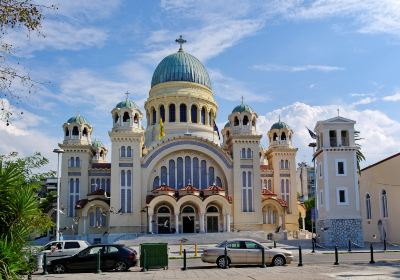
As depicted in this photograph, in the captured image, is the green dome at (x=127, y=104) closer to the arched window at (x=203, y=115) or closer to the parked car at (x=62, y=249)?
the arched window at (x=203, y=115)

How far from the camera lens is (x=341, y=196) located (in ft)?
151

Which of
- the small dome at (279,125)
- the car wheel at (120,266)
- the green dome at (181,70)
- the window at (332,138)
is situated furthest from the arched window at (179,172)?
the car wheel at (120,266)

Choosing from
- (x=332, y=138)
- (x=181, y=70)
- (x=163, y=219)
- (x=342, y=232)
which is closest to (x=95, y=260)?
(x=342, y=232)

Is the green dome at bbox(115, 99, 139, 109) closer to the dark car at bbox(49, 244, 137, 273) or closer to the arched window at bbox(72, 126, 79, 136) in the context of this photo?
the arched window at bbox(72, 126, 79, 136)

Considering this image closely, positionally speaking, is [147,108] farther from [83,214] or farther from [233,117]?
[83,214]

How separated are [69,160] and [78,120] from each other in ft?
17.6

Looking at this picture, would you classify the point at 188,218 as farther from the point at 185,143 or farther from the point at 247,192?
the point at 185,143

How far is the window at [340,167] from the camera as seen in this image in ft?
152

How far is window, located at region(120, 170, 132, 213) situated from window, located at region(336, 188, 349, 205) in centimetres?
2351

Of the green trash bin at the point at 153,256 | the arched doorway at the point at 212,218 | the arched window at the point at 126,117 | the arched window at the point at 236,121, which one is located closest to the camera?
the green trash bin at the point at 153,256

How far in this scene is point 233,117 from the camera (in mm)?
64312

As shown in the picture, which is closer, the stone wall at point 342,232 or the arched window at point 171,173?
the stone wall at point 342,232

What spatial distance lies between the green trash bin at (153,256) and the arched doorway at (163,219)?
34327 millimetres

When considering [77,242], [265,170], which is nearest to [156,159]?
[265,170]
